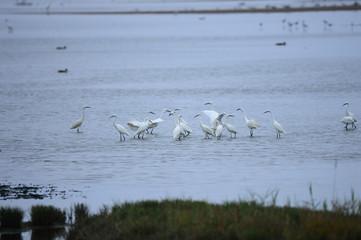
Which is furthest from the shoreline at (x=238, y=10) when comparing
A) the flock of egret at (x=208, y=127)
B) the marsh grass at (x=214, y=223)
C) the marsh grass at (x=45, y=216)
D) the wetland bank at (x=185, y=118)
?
the marsh grass at (x=214, y=223)

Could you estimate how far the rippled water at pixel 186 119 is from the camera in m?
14.8

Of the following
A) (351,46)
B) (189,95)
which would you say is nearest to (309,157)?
(189,95)

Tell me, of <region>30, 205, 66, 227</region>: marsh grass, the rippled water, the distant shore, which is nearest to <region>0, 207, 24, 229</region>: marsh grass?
<region>30, 205, 66, 227</region>: marsh grass

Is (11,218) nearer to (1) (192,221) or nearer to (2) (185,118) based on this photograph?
(1) (192,221)

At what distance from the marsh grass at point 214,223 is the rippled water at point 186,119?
84.9 inches

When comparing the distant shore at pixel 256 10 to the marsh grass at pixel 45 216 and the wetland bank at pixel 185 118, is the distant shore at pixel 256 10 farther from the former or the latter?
the marsh grass at pixel 45 216

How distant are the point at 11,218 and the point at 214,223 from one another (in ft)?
11.6

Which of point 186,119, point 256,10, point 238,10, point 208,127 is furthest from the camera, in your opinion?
point 238,10

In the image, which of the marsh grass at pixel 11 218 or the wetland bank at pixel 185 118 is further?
the wetland bank at pixel 185 118

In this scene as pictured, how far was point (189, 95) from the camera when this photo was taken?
103 feet

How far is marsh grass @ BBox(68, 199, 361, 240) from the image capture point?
9016 millimetres

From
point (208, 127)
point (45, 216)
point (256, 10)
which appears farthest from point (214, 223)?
point (256, 10)

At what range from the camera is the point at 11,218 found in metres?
11.2

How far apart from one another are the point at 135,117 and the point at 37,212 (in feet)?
45.8
